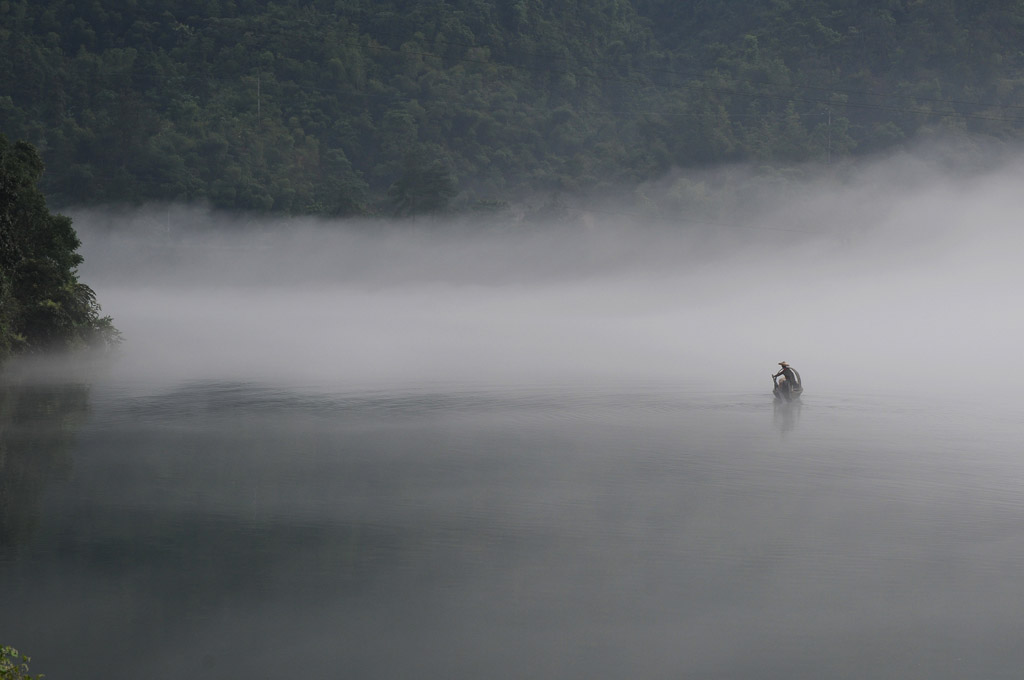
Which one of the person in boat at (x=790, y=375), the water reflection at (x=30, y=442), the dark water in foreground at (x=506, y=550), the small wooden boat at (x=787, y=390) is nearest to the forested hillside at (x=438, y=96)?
the water reflection at (x=30, y=442)

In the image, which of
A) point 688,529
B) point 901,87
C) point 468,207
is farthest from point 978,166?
point 688,529

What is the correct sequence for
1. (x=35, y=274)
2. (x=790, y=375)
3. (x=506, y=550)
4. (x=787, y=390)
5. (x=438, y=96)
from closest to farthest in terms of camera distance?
1. (x=506, y=550)
2. (x=787, y=390)
3. (x=790, y=375)
4. (x=35, y=274)
5. (x=438, y=96)

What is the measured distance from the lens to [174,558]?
523 inches

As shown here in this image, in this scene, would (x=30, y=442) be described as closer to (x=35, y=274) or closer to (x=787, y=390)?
(x=35, y=274)

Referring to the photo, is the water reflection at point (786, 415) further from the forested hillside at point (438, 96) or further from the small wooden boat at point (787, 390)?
the forested hillside at point (438, 96)

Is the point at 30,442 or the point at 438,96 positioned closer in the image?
the point at 30,442

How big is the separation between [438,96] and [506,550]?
10623 centimetres

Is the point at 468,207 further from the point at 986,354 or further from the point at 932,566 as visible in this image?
the point at 932,566

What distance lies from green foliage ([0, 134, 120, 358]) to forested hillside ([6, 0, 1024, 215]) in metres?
56.1

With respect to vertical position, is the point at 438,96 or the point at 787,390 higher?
the point at 438,96

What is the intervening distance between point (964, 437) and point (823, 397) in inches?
260

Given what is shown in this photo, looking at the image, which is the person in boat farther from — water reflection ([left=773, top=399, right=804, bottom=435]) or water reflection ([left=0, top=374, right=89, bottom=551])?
water reflection ([left=0, top=374, right=89, bottom=551])

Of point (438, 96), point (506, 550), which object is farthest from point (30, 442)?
point (438, 96)

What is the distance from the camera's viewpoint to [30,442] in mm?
20828
